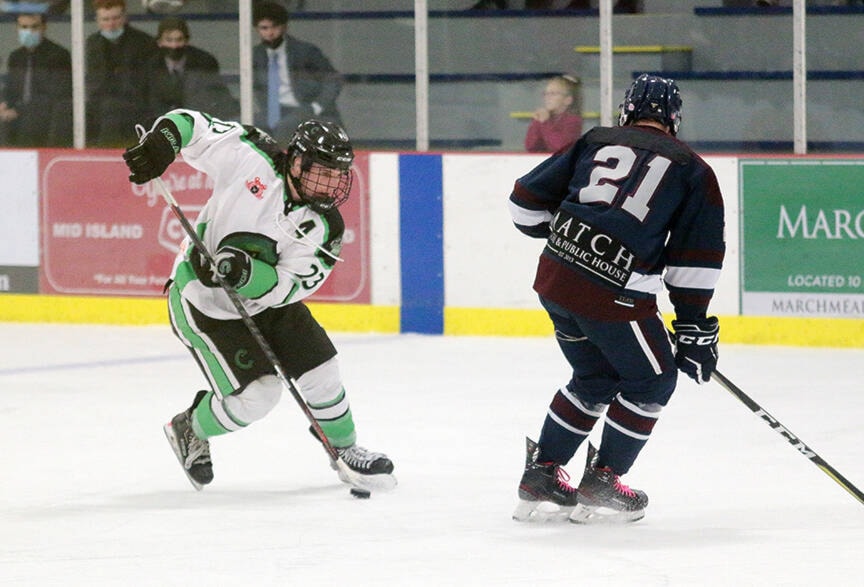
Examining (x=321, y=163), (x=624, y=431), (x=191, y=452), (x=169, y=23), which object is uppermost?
(x=169, y=23)

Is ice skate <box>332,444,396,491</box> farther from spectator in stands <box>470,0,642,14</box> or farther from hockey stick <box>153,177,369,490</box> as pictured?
spectator in stands <box>470,0,642,14</box>

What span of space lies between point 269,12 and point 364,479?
3.83 meters

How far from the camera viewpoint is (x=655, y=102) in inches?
139

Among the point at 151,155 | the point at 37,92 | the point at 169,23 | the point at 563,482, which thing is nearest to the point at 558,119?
the point at 169,23

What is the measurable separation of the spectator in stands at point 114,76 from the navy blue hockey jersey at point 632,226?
4370 millimetres

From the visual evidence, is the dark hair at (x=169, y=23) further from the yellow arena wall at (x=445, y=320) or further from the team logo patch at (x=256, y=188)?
the team logo patch at (x=256, y=188)

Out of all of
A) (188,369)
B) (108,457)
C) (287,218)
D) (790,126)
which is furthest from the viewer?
(790,126)

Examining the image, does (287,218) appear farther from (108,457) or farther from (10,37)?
(10,37)

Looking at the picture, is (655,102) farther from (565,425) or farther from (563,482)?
(563,482)

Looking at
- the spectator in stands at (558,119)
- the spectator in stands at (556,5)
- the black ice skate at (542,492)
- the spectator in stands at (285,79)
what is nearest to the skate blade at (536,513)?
the black ice skate at (542,492)

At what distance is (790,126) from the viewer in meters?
6.62

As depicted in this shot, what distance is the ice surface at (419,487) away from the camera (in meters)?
3.30

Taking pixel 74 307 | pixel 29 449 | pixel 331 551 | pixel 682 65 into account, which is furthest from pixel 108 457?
pixel 682 65

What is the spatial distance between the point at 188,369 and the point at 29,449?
150 centimetres
